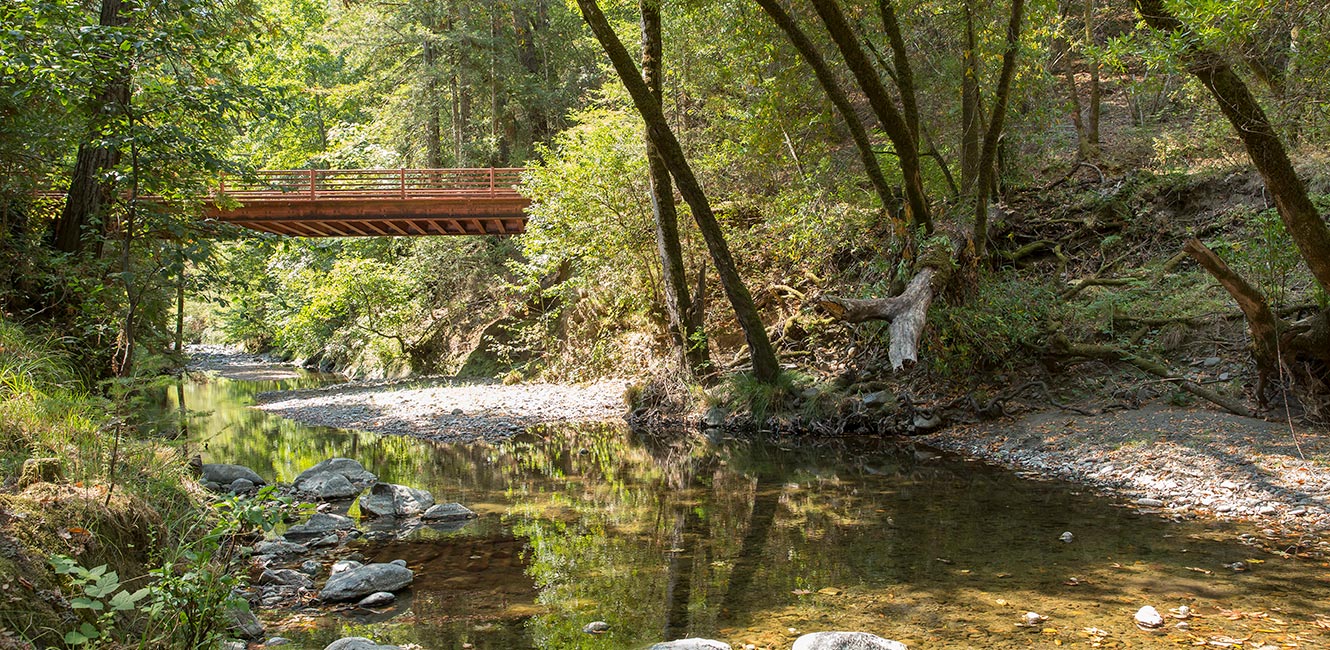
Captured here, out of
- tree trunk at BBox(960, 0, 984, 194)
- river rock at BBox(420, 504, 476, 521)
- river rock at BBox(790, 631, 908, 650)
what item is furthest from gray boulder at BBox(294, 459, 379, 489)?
tree trunk at BBox(960, 0, 984, 194)

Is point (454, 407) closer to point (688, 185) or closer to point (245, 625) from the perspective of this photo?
point (688, 185)

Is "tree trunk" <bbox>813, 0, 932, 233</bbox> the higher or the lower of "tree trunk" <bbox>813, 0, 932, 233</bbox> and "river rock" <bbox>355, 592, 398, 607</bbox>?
the higher

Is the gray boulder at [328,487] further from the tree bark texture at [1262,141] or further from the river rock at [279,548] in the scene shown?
the tree bark texture at [1262,141]

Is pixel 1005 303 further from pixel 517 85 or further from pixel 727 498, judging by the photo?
pixel 517 85

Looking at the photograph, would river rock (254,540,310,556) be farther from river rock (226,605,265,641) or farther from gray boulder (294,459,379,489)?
gray boulder (294,459,379,489)

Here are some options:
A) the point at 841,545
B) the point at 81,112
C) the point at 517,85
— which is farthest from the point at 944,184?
the point at 517,85

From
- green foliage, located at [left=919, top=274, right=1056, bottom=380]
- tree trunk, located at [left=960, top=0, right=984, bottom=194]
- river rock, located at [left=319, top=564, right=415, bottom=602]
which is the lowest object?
river rock, located at [left=319, top=564, right=415, bottom=602]

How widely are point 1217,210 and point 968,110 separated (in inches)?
149

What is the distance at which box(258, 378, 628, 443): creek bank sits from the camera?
12961mm

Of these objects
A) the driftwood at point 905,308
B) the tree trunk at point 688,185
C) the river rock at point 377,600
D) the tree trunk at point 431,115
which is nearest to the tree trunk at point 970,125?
the driftwood at point 905,308

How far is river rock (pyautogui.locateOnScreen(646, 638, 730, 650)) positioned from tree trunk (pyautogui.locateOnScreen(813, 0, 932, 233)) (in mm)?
6974

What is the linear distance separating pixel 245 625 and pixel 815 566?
3211 millimetres

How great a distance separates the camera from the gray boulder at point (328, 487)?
25.7 ft

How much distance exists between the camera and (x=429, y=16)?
2403cm
